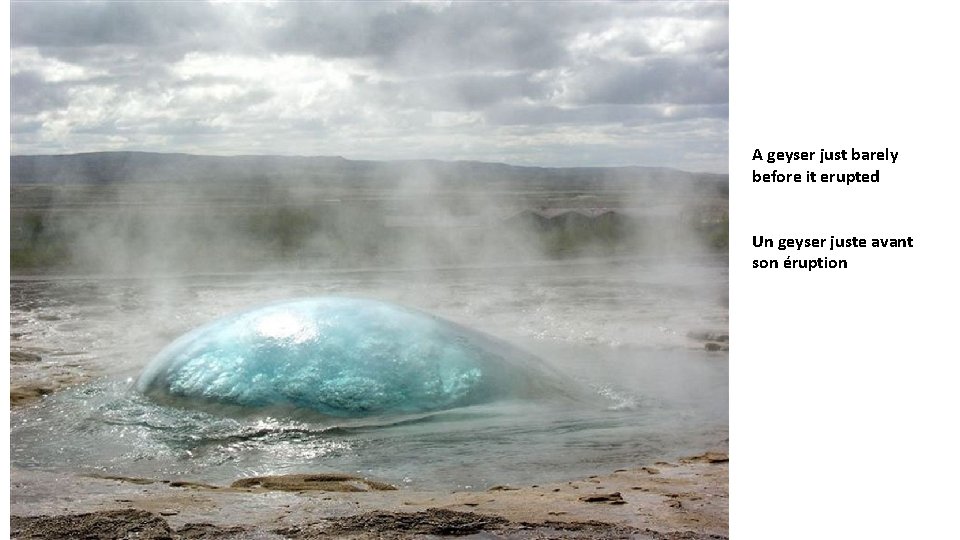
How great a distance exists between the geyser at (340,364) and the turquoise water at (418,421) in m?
0.11

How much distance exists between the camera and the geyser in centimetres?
634

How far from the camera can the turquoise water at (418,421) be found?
5.43 metres

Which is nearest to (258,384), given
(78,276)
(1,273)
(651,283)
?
(1,273)

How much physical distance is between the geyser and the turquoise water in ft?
0.38

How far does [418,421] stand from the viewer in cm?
612

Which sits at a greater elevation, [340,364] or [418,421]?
[340,364]

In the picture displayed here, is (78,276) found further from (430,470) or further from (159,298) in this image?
(430,470)

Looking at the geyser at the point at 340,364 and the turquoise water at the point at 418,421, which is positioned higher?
the geyser at the point at 340,364

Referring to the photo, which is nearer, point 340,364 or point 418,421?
point 418,421

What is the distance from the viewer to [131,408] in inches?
257

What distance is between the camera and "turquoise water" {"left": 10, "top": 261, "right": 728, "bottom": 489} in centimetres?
543

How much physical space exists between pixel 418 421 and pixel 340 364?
714 mm

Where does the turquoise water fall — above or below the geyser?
below

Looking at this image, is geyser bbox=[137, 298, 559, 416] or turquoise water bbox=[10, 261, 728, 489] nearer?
A: turquoise water bbox=[10, 261, 728, 489]
